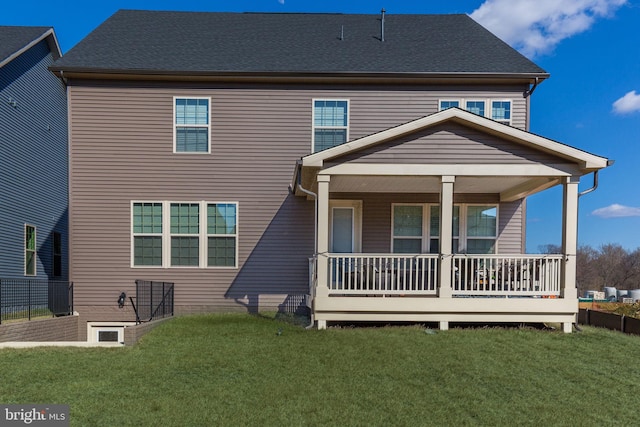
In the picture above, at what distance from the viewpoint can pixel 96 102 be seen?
→ 30.8 ft

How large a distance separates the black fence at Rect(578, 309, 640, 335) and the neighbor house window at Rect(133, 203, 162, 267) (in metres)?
10.0

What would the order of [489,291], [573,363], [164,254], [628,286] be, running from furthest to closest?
1. [628,286]
2. [164,254]
3. [489,291]
4. [573,363]

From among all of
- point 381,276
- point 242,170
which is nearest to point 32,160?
point 242,170

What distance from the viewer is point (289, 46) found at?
10.5 m

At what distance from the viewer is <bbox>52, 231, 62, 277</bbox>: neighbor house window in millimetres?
13289

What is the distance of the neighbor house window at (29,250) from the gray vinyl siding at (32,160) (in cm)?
19

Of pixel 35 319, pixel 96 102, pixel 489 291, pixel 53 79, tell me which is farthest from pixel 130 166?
pixel 489 291

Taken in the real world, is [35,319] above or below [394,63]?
below

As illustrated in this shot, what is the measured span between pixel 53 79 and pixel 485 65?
13730 millimetres

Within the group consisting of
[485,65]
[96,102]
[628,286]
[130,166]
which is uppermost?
[485,65]

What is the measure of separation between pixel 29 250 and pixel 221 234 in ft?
21.9

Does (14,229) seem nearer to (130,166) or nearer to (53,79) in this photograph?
(130,166)

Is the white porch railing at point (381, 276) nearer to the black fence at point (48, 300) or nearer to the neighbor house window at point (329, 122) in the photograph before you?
the neighbor house window at point (329, 122)

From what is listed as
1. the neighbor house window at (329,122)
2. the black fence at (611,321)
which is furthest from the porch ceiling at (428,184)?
the black fence at (611,321)
